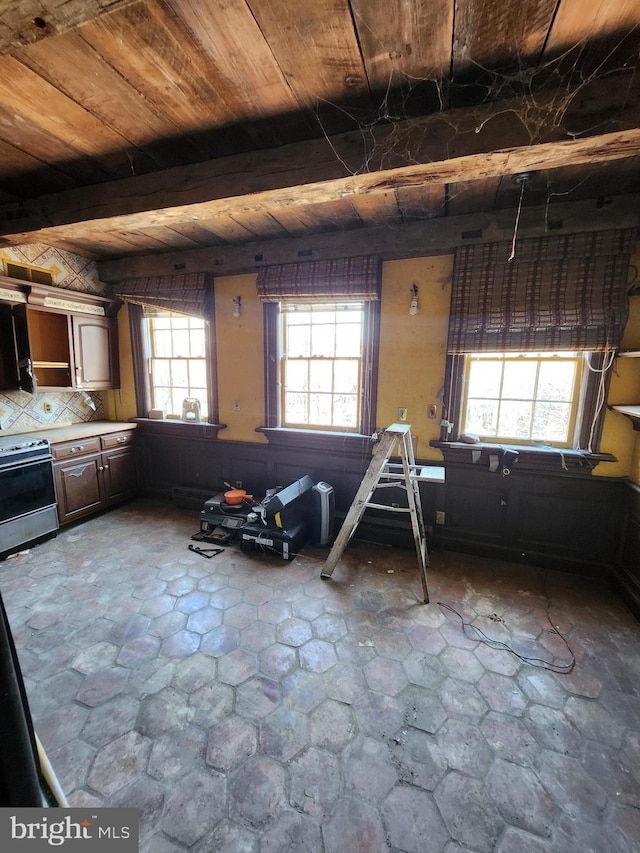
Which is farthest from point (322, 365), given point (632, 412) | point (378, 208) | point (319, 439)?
point (632, 412)

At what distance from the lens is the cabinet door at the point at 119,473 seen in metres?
3.74

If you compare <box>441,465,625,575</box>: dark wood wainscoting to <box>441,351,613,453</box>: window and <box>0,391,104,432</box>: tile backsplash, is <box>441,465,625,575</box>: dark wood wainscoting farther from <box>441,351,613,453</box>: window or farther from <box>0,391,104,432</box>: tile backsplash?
<box>0,391,104,432</box>: tile backsplash

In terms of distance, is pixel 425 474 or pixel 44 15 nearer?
pixel 44 15

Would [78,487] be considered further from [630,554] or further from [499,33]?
[630,554]

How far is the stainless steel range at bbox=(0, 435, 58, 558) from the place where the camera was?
2.79 metres

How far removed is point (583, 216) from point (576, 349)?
2.95 feet

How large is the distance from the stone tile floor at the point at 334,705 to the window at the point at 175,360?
6.48 feet

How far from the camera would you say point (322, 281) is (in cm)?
306

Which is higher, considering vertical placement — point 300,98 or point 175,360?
point 300,98

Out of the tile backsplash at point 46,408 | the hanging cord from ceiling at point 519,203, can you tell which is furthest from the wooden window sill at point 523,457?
the tile backsplash at point 46,408

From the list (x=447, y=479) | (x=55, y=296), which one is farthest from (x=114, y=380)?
(x=447, y=479)

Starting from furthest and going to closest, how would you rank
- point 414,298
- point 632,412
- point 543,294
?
point 414,298 → point 543,294 → point 632,412

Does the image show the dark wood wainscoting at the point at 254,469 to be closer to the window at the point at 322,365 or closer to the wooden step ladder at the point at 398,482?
the window at the point at 322,365

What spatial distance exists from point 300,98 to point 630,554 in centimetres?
340
